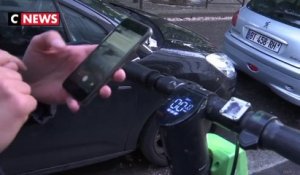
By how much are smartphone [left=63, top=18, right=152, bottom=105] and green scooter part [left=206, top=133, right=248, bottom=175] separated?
1.43 ft

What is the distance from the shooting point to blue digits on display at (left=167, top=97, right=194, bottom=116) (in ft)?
3.40

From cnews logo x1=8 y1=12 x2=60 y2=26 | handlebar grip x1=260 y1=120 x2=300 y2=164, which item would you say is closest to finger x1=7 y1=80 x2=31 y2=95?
handlebar grip x1=260 y1=120 x2=300 y2=164

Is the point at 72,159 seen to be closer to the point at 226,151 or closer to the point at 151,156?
the point at 151,156

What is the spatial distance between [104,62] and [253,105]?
447cm

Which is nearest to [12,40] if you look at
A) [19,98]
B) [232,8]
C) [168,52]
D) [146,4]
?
[168,52]

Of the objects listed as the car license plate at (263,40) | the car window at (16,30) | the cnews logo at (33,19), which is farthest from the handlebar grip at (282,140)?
the car license plate at (263,40)

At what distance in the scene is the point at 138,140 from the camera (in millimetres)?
3504

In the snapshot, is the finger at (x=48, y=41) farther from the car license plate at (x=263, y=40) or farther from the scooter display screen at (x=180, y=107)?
the car license plate at (x=263, y=40)

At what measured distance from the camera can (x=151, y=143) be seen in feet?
11.5

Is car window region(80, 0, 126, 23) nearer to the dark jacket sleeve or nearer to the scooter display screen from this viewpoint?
the dark jacket sleeve

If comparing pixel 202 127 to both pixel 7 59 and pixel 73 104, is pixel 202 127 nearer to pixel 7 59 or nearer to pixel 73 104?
pixel 73 104

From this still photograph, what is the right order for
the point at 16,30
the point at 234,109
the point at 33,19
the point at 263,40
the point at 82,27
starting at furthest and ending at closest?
1. the point at 263,40
2. the point at 82,27
3. the point at 33,19
4. the point at 16,30
5. the point at 234,109

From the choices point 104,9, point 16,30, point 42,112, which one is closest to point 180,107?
point 42,112

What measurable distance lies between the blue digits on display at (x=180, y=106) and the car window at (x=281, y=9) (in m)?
3.99
